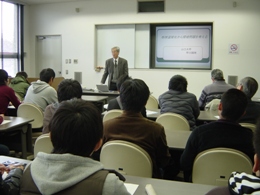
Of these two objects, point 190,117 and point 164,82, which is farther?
point 164,82

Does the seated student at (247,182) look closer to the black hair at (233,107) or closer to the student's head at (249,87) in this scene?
the black hair at (233,107)

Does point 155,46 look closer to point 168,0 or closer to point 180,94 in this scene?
point 168,0

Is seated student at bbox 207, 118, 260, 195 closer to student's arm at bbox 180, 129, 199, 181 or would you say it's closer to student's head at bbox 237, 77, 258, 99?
student's arm at bbox 180, 129, 199, 181

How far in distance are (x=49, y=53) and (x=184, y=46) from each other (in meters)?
4.32

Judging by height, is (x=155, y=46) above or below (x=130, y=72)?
above

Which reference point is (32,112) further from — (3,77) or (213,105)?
(213,105)

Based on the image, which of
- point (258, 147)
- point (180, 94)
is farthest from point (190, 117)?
point (258, 147)

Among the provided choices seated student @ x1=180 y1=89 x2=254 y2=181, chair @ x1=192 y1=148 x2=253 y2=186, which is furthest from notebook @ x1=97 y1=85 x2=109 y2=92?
chair @ x1=192 y1=148 x2=253 y2=186

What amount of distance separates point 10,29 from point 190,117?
23.3 ft

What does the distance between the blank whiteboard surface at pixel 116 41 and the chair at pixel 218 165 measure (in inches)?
254

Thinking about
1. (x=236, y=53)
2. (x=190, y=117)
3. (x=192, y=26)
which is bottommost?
(x=190, y=117)

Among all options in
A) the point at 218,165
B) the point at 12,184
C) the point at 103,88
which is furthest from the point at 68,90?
the point at 103,88

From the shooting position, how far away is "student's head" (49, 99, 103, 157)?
117 cm

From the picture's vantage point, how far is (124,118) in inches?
86.0
